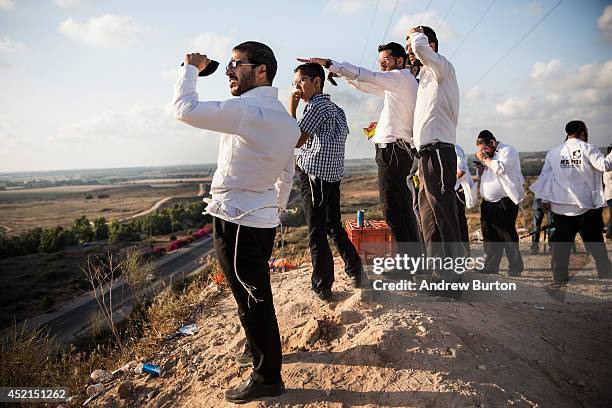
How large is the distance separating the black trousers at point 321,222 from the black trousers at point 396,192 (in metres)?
0.54

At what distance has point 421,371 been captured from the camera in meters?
2.89

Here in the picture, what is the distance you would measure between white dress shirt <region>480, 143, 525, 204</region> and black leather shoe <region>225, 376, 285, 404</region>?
436cm

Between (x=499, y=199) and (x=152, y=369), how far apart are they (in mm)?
4816

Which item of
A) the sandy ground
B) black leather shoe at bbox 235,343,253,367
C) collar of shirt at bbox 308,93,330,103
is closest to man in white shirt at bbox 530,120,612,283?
the sandy ground

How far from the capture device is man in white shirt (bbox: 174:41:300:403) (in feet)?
8.30

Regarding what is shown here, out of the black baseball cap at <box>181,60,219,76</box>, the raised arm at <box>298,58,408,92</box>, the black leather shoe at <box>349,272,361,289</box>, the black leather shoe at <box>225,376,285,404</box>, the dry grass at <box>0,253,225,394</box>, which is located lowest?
the dry grass at <box>0,253,225,394</box>

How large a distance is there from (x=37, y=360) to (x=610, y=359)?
5.61m

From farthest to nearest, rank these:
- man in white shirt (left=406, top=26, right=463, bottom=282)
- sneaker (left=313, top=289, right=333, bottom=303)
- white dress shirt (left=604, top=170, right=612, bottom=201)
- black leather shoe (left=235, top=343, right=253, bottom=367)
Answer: white dress shirt (left=604, top=170, right=612, bottom=201) < sneaker (left=313, top=289, right=333, bottom=303) < man in white shirt (left=406, top=26, right=463, bottom=282) < black leather shoe (left=235, top=343, right=253, bottom=367)

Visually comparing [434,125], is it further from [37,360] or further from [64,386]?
[37,360]

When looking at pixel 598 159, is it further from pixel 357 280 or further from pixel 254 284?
pixel 254 284

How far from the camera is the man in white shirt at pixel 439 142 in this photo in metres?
3.93

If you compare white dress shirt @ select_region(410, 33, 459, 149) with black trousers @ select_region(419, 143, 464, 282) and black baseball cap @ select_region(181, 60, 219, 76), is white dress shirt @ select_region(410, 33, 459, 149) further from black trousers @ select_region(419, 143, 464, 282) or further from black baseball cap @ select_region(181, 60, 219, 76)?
black baseball cap @ select_region(181, 60, 219, 76)

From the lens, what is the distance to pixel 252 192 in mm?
2676

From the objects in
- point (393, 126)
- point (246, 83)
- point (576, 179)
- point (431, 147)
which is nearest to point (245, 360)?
point (246, 83)
